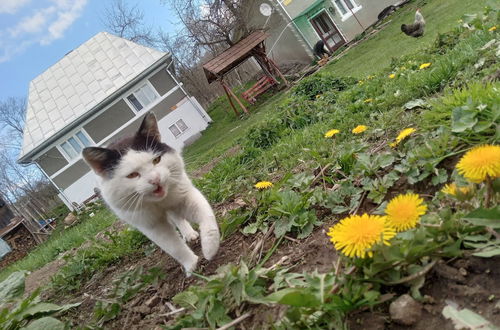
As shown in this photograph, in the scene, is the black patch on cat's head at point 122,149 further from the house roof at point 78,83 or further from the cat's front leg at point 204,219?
the house roof at point 78,83

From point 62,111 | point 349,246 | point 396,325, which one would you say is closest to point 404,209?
point 349,246

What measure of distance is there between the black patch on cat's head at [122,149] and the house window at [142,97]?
20033 mm

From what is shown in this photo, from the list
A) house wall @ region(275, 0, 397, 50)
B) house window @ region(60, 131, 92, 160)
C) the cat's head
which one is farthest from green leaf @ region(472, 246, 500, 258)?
house window @ region(60, 131, 92, 160)

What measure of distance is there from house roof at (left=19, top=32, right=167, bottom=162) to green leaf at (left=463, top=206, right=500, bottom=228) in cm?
2163

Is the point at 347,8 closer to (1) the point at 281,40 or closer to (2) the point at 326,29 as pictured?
(2) the point at 326,29

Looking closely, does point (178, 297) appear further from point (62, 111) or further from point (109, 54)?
point (109, 54)

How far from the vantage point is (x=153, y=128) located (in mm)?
2770

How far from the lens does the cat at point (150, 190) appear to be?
230cm

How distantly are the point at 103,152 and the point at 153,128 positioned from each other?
1.57ft

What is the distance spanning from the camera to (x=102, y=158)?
2.47 meters

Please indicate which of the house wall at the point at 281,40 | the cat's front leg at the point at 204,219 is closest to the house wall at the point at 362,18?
the house wall at the point at 281,40

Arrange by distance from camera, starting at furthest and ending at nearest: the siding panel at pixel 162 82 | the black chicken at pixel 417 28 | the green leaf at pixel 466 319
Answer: the siding panel at pixel 162 82
the black chicken at pixel 417 28
the green leaf at pixel 466 319

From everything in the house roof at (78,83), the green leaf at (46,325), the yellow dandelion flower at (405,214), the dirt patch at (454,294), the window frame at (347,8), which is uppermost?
the house roof at (78,83)

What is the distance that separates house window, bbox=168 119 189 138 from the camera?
2184cm
